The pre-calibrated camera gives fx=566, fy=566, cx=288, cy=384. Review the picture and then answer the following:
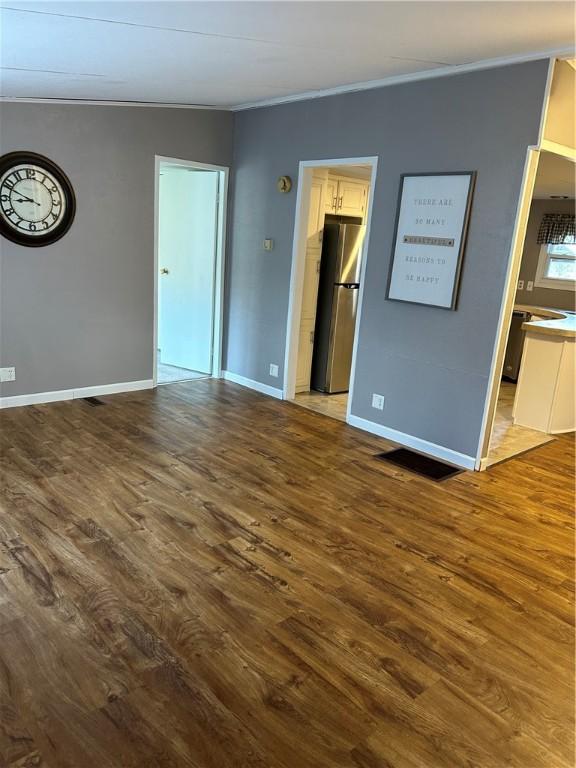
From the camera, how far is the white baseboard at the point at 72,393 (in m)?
4.55

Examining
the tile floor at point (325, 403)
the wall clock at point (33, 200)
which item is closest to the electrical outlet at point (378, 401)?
the tile floor at point (325, 403)

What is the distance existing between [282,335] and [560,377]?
7.95 feet

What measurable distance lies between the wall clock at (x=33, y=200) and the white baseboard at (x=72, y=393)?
48.0 inches

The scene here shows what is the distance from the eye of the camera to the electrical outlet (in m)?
4.46

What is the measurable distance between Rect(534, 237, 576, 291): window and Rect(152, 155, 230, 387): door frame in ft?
13.0

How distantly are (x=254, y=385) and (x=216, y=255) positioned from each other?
136cm

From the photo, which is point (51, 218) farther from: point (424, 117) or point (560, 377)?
point (560, 377)

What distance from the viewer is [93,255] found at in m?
4.77

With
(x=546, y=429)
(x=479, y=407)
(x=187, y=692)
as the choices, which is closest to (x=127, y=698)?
(x=187, y=692)

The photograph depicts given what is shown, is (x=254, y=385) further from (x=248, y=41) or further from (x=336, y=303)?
(x=248, y=41)

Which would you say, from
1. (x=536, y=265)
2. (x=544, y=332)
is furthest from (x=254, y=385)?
(x=536, y=265)

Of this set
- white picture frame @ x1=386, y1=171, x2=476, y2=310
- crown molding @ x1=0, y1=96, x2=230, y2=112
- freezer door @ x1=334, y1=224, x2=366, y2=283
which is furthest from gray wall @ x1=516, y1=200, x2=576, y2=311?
crown molding @ x1=0, y1=96, x2=230, y2=112

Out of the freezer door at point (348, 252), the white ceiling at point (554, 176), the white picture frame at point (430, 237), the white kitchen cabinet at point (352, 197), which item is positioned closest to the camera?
the white picture frame at point (430, 237)

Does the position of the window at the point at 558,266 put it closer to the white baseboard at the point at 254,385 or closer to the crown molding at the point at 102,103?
the white baseboard at the point at 254,385
